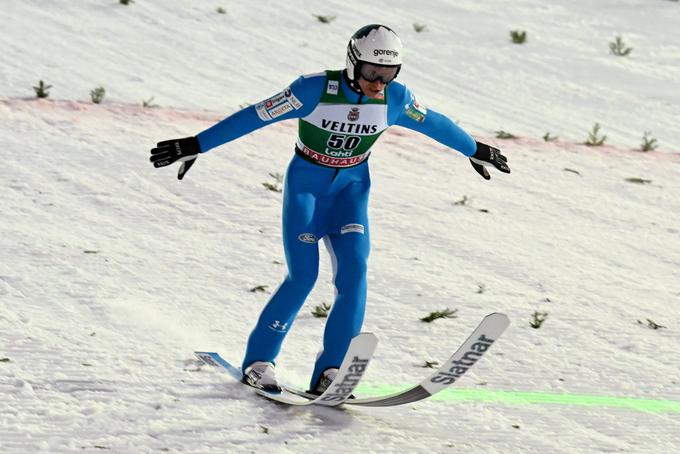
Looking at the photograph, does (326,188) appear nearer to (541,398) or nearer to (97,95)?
(541,398)

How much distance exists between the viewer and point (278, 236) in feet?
26.5

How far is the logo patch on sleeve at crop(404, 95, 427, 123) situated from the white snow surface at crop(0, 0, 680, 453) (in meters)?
1.37

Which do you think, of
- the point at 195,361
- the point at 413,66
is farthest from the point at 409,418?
the point at 413,66

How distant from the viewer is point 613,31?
15336mm

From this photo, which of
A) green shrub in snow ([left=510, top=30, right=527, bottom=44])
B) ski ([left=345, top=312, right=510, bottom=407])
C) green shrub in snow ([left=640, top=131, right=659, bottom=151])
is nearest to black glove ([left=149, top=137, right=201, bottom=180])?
ski ([left=345, top=312, right=510, bottom=407])

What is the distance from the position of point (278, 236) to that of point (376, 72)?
3.10 metres

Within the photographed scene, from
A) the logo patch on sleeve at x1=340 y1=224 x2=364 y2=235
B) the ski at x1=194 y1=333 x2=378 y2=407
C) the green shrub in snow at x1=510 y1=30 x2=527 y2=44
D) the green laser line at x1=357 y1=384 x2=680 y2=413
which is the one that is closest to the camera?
the ski at x1=194 y1=333 x2=378 y2=407

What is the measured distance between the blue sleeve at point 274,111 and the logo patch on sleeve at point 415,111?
0.49 metres

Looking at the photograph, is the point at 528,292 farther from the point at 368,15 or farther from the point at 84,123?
the point at 368,15

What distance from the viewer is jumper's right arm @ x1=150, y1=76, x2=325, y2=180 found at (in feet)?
17.1

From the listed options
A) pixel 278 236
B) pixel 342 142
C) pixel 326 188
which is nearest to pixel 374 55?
pixel 342 142

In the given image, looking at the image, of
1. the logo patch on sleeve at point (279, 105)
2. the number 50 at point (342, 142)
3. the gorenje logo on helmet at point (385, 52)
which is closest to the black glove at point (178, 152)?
the logo patch on sleeve at point (279, 105)

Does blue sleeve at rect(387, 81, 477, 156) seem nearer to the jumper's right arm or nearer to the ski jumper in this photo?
the ski jumper

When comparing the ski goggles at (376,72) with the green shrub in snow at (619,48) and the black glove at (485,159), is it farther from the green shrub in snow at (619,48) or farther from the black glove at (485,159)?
the green shrub in snow at (619,48)
